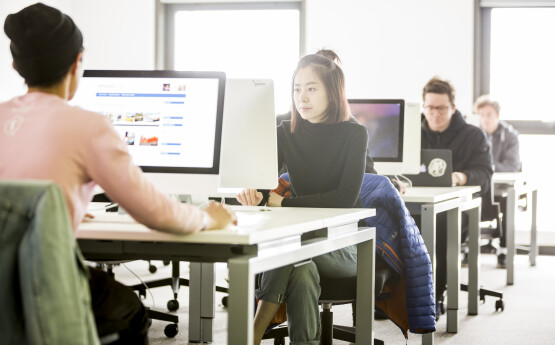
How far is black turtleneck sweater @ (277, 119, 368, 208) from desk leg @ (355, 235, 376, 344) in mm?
218

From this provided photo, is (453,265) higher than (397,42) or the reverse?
the reverse

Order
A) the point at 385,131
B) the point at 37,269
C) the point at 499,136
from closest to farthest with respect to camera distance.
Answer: the point at 37,269 → the point at 385,131 → the point at 499,136

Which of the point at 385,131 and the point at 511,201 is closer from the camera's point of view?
the point at 385,131

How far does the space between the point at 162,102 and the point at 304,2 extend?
16.3ft

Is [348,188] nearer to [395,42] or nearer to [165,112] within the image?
[165,112]

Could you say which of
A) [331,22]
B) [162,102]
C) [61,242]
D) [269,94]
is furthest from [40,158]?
[331,22]

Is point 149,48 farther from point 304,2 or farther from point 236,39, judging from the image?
point 304,2

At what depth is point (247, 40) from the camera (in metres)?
7.25

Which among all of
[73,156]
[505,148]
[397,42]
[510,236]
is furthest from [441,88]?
[73,156]

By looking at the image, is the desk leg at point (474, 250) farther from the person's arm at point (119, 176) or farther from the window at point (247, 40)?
the window at point (247, 40)

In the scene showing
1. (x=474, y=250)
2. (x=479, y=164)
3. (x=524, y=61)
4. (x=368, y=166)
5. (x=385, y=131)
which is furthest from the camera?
(x=524, y=61)

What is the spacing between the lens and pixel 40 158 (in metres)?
1.49

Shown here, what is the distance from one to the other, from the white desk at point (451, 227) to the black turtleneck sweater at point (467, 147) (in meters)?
0.25

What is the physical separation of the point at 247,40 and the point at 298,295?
518 cm
